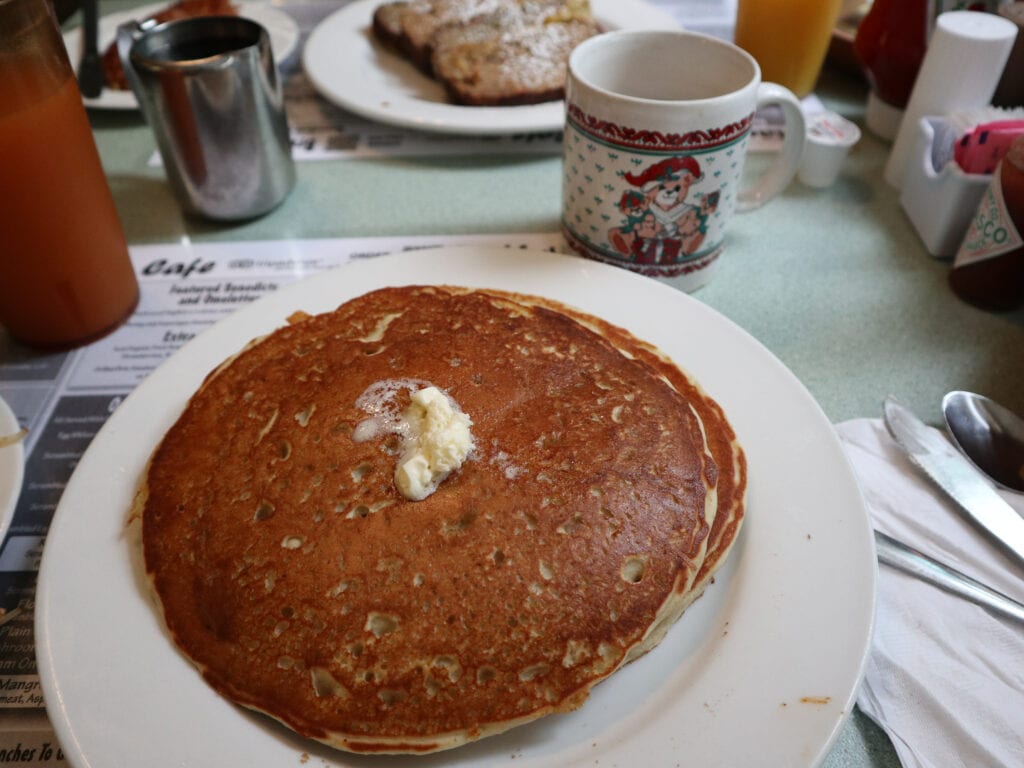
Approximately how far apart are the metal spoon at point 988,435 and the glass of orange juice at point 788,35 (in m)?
0.98

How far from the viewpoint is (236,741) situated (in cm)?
66

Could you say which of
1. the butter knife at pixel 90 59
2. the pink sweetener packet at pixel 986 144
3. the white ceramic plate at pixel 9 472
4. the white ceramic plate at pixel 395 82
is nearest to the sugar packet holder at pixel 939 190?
the pink sweetener packet at pixel 986 144

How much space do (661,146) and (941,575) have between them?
0.67 meters

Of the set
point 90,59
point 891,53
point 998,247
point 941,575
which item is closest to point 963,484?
point 941,575

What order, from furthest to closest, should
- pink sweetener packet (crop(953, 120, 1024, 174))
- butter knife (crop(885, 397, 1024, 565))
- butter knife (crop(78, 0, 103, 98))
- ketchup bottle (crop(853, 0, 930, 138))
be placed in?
butter knife (crop(78, 0, 103, 98)) → ketchup bottle (crop(853, 0, 930, 138)) → pink sweetener packet (crop(953, 120, 1024, 174)) → butter knife (crop(885, 397, 1024, 565))

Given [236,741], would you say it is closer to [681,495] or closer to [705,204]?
[681,495]

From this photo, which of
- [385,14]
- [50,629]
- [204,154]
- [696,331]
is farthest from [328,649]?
[385,14]

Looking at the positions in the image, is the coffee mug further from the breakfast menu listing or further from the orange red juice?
the orange red juice

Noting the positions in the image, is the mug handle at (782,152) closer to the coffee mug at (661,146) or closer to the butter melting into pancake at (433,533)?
the coffee mug at (661,146)

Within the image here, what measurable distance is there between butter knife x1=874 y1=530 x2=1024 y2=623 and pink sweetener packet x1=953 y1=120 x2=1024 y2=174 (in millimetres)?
773

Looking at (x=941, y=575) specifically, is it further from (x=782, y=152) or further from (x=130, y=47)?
(x=130, y=47)

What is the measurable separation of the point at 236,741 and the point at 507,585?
29cm

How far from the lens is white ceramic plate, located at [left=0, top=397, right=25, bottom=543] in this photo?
80 centimetres

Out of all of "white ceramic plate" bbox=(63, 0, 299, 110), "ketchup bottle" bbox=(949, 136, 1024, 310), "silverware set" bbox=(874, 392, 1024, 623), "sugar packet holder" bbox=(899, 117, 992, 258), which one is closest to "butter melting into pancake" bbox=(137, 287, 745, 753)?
"silverware set" bbox=(874, 392, 1024, 623)
